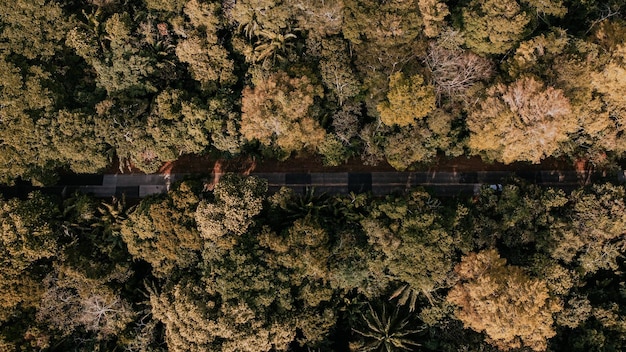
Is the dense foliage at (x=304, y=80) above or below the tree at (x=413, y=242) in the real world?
above

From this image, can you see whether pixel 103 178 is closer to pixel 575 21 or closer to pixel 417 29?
pixel 417 29

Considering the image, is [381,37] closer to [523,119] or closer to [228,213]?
[523,119]

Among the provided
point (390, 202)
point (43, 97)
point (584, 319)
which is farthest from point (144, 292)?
point (584, 319)

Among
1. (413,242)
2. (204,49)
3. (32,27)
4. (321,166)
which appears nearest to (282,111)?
(321,166)

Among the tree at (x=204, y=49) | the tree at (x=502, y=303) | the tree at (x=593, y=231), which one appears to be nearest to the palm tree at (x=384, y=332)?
the tree at (x=502, y=303)

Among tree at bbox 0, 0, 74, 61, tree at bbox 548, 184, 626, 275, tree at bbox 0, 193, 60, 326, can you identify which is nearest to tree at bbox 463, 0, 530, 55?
tree at bbox 548, 184, 626, 275

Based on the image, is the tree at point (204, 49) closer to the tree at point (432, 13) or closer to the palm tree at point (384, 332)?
the tree at point (432, 13)
